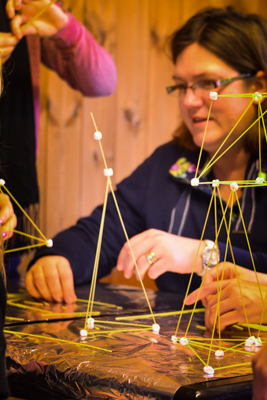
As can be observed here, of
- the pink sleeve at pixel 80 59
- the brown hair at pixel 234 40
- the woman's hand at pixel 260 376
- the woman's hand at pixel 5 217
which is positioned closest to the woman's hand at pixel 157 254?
the woman's hand at pixel 5 217

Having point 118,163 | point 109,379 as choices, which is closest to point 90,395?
point 109,379

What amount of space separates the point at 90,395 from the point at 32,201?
102 centimetres

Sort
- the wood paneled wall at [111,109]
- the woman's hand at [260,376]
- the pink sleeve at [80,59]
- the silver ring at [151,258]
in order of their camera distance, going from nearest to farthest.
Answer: the woman's hand at [260,376]
the silver ring at [151,258]
the pink sleeve at [80,59]
the wood paneled wall at [111,109]

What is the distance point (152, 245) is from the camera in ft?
3.10

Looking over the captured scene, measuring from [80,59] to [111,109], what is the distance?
1010 mm

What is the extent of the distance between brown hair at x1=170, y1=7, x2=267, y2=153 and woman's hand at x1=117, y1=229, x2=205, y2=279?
1.41 ft

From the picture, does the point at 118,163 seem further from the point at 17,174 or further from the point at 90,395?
the point at 90,395

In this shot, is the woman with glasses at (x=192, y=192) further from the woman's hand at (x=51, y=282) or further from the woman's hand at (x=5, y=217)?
the woman's hand at (x=5, y=217)

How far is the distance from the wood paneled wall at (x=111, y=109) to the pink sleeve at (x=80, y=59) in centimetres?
80

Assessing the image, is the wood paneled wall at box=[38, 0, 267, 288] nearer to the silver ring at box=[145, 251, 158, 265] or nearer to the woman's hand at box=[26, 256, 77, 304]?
the woman's hand at box=[26, 256, 77, 304]

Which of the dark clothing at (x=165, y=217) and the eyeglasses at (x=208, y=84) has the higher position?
the eyeglasses at (x=208, y=84)

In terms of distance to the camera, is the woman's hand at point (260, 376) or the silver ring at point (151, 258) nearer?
the woman's hand at point (260, 376)

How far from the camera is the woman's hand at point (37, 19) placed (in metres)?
1.04

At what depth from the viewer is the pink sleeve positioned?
1.36m
